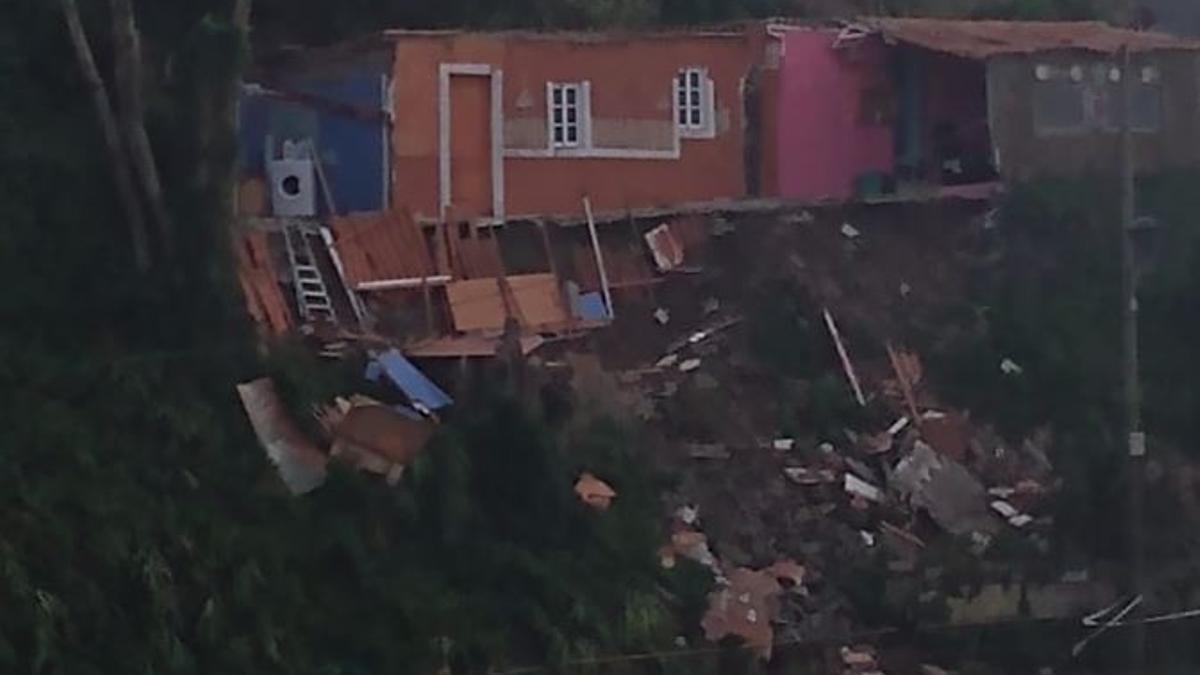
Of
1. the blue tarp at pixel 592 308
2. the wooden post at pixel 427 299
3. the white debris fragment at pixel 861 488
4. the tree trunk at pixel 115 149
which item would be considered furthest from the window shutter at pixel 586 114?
the tree trunk at pixel 115 149

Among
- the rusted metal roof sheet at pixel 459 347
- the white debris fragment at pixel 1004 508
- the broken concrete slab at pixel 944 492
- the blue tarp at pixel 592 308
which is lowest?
the white debris fragment at pixel 1004 508

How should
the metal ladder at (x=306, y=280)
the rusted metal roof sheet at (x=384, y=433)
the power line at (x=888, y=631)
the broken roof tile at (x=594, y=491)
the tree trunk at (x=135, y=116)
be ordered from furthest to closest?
the metal ladder at (x=306, y=280) → the tree trunk at (x=135, y=116) → the broken roof tile at (x=594, y=491) → the rusted metal roof sheet at (x=384, y=433) → the power line at (x=888, y=631)

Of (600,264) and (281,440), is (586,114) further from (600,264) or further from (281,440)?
(281,440)

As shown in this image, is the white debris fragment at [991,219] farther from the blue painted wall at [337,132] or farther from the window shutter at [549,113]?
the blue painted wall at [337,132]

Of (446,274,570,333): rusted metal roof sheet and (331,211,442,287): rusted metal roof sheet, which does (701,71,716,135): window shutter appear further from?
(331,211,442,287): rusted metal roof sheet

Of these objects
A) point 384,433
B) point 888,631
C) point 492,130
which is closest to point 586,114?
point 492,130
